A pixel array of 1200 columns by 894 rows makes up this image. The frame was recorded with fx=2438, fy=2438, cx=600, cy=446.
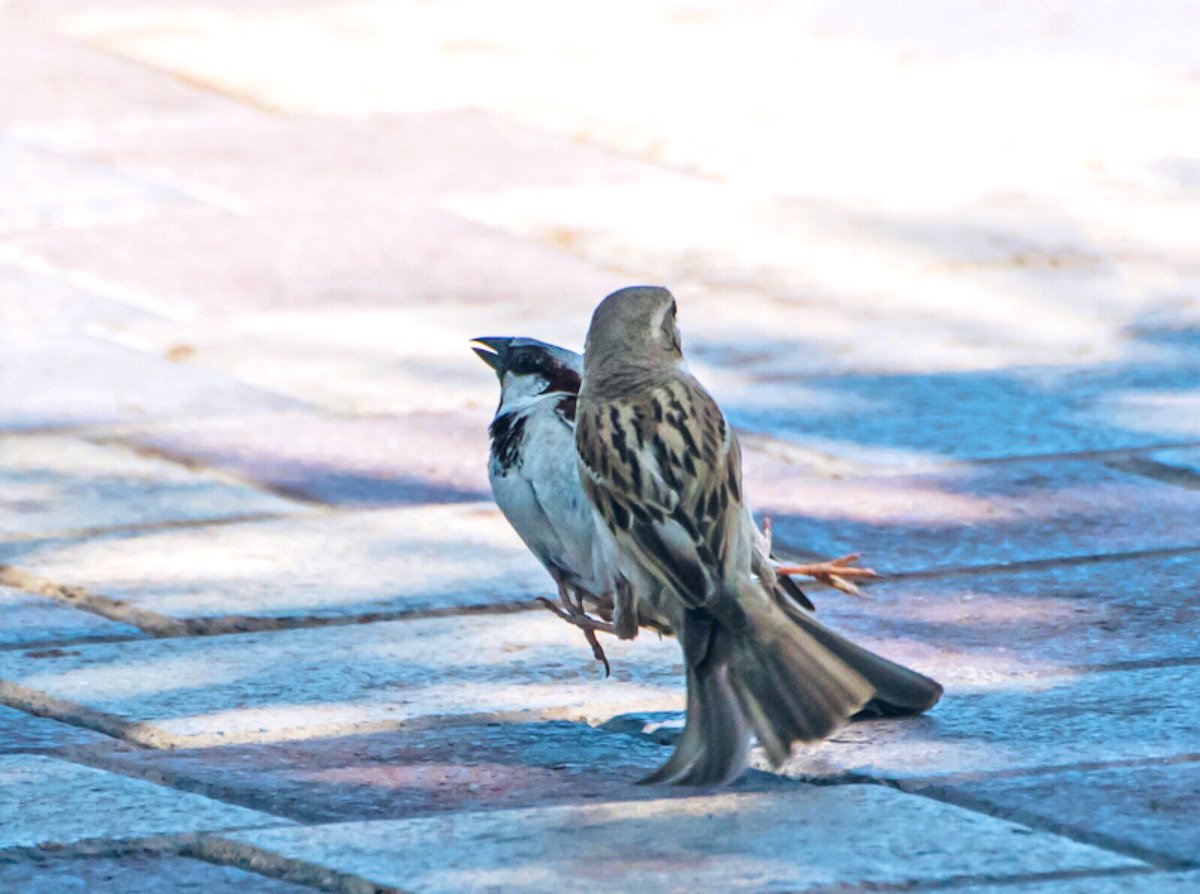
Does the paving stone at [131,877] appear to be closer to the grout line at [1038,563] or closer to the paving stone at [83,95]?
the grout line at [1038,563]

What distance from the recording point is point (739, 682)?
3.73 metres

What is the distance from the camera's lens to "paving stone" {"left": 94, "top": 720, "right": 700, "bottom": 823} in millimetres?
3684

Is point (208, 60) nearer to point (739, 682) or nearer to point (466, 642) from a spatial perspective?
point (466, 642)

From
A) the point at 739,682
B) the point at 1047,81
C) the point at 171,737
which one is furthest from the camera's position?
the point at 1047,81

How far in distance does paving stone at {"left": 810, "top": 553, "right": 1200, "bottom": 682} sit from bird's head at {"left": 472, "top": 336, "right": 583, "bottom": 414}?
Result: 2.45ft

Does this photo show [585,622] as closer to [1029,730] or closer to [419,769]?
[419,769]

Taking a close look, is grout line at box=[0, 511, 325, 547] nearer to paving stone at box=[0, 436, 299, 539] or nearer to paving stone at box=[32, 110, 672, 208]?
paving stone at box=[0, 436, 299, 539]

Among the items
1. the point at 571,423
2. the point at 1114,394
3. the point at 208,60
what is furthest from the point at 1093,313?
the point at 208,60

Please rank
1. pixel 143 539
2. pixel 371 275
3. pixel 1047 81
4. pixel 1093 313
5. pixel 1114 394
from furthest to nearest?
pixel 1047 81 < pixel 371 275 < pixel 1093 313 < pixel 1114 394 < pixel 143 539

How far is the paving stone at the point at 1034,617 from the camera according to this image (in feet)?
14.7

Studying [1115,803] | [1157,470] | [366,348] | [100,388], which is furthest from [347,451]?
[1115,803]

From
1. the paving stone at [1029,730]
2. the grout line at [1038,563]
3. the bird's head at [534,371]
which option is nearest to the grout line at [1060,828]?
the paving stone at [1029,730]

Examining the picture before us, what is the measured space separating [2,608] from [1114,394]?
3249mm

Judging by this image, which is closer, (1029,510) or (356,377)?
(1029,510)
